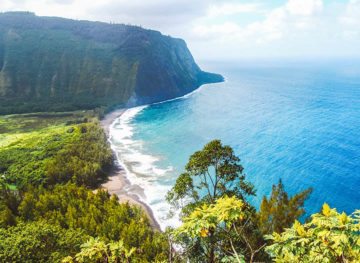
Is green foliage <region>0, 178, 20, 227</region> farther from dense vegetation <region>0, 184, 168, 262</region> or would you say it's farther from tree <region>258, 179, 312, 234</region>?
tree <region>258, 179, 312, 234</region>

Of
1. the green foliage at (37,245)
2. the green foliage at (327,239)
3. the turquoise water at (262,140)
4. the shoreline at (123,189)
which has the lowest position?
the shoreline at (123,189)

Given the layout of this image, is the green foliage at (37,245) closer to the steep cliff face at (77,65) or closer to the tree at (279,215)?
the tree at (279,215)

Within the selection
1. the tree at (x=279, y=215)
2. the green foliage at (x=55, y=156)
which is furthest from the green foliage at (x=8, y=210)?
the tree at (x=279, y=215)

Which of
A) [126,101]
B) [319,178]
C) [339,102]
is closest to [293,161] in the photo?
[319,178]

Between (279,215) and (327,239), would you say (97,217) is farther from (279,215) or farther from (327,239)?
(327,239)

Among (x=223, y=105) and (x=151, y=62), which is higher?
(x=151, y=62)

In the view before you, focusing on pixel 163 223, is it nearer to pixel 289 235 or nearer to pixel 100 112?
pixel 289 235
